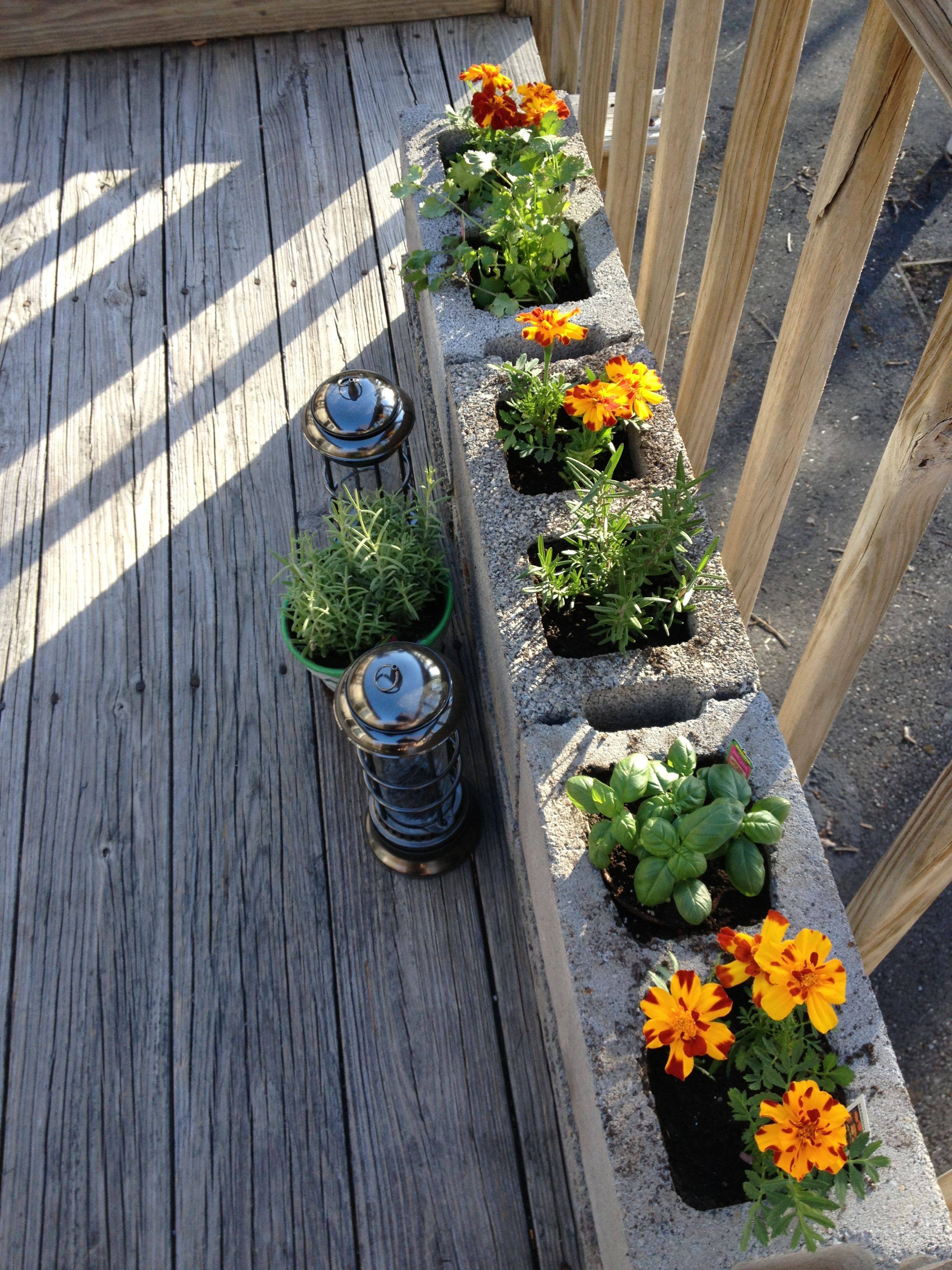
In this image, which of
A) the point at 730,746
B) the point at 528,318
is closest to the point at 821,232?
the point at 528,318

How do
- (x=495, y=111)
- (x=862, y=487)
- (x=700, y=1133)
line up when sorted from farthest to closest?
(x=862, y=487), (x=495, y=111), (x=700, y=1133)

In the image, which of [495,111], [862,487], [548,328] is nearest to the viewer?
[548,328]

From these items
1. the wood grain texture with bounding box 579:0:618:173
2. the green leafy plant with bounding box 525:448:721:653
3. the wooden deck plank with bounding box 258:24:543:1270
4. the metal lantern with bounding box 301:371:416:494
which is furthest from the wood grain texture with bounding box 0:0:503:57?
the green leafy plant with bounding box 525:448:721:653

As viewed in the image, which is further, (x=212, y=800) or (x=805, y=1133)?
(x=212, y=800)

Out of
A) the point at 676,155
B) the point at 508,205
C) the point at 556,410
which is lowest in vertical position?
the point at 556,410

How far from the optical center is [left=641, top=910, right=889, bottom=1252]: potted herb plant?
115 centimetres

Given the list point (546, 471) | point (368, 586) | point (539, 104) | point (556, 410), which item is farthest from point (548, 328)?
point (539, 104)

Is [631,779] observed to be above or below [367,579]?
above

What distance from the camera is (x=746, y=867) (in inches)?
55.9

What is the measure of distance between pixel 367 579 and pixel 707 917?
3.36 ft

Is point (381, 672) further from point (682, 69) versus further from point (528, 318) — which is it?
point (682, 69)

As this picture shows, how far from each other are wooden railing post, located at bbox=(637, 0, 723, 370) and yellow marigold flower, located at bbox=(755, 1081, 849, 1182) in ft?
5.24

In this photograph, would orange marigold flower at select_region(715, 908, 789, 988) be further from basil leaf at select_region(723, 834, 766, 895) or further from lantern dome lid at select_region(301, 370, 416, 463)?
lantern dome lid at select_region(301, 370, 416, 463)

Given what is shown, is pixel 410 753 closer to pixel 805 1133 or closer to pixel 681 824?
pixel 681 824
